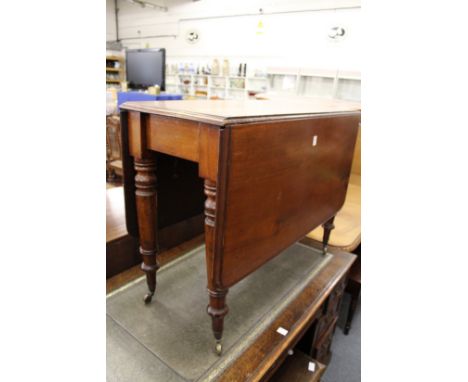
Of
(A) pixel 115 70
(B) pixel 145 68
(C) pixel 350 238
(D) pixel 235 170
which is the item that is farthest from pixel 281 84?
(D) pixel 235 170

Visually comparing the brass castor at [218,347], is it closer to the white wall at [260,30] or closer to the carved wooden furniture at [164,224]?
the carved wooden furniture at [164,224]

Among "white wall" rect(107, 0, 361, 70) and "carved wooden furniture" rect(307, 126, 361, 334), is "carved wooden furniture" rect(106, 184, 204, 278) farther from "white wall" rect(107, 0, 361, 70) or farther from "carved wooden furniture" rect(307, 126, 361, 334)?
"white wall" rect(107, 0, 361, 70)

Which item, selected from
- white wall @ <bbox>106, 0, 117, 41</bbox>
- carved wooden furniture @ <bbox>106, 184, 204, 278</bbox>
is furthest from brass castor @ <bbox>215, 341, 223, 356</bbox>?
white wall @ <bbox>106, 0, 117, 41</bbox>

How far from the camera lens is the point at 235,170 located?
750 mm

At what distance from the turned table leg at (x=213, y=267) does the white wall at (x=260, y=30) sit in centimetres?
548

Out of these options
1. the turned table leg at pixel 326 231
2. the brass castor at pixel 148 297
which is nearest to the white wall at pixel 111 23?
the turned table leg at pixel 326 231

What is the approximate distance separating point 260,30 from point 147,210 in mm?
5370

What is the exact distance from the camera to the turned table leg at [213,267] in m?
0.78

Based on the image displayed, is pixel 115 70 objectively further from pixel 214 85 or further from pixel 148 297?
pixel 148 297

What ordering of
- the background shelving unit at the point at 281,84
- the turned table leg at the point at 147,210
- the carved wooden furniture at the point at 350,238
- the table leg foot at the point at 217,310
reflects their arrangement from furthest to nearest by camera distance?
the background shelving unit at the point at 281,84
the carved wooden furniture at the point at 350,238
the turned table leg at the point at 147,210
the table leg foot at the point at 217,310

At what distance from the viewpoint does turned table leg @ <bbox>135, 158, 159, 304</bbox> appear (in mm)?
982
